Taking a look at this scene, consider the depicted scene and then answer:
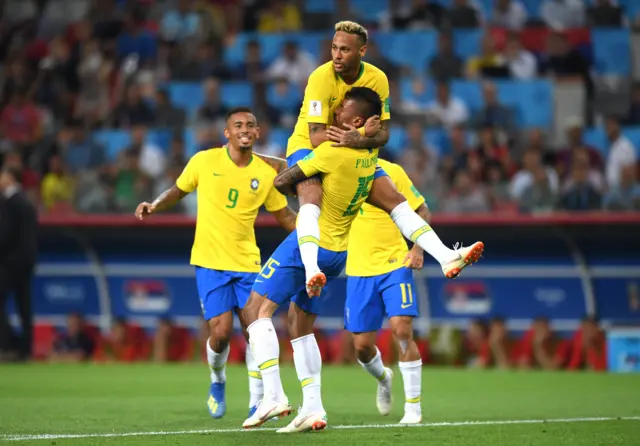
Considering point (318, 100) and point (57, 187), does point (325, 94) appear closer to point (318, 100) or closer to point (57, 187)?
point (318, 100)

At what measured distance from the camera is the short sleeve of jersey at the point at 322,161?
332 inches

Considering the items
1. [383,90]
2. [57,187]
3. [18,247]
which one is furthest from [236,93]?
[383,90]

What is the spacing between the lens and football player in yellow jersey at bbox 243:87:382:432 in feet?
27.6

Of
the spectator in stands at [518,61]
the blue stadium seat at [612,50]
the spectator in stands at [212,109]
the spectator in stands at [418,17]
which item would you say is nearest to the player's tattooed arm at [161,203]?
the spectator in stands at [212,109]

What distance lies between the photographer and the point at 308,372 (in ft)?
28.0

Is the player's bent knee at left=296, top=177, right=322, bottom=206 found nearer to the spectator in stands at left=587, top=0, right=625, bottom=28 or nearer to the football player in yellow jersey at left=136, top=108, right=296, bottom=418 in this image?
the football player in yellow jersey at left=136, top=108, right=296, bottom=418

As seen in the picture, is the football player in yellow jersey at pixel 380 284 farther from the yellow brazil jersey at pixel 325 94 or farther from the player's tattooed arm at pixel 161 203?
the yellow brazil jersey at pixel 325 94

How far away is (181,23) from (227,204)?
1423cm

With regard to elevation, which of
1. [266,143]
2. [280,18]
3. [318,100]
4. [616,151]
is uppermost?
→ [280,18]

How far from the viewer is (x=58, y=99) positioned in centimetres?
2311

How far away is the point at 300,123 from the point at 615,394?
581 centimetres

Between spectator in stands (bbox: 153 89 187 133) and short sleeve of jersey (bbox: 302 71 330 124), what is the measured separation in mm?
13187

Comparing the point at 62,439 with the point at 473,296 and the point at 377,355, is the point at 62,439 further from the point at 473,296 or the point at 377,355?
the point at 473,296

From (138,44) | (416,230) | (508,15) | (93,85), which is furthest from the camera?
(138,44)
